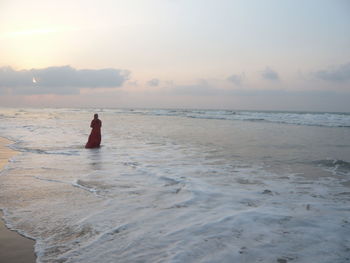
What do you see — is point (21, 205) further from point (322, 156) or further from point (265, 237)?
point (322, 156)

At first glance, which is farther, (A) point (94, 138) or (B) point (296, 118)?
(B) point (296, 118)

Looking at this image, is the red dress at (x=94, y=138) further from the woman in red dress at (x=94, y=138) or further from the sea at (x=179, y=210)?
the sea at (x=179, y=210)

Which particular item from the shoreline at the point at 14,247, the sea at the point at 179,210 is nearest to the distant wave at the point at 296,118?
the sea at the point at 179,210

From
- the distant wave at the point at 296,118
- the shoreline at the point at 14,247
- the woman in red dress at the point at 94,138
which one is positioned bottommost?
the shoreline at the point at 14,247

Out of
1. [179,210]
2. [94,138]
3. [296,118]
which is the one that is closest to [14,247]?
[179,210]

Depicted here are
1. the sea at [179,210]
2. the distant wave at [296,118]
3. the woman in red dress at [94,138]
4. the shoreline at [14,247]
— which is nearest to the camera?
Answer: the shoreline at [14,247]

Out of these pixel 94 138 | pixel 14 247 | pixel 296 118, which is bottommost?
pixel 14 247

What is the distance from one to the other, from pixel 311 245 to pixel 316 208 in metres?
1.48

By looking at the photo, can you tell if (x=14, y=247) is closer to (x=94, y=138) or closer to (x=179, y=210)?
(x=179, y=210)

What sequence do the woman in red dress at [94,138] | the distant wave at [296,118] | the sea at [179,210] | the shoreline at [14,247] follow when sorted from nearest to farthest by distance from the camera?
the shoreline at [14,247] < the sea at [179,210] < the woman in red dress at [94,138] < the distant wave at [296,118]

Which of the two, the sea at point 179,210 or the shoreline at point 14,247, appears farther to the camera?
the sea at point 179,210

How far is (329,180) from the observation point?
22.2 ft

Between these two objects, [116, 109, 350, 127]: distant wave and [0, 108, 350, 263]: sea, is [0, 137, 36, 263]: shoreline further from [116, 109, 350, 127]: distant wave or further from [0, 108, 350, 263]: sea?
[116, 109, 350, 127]: distant wave

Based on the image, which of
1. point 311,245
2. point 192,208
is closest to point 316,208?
point 311,245
